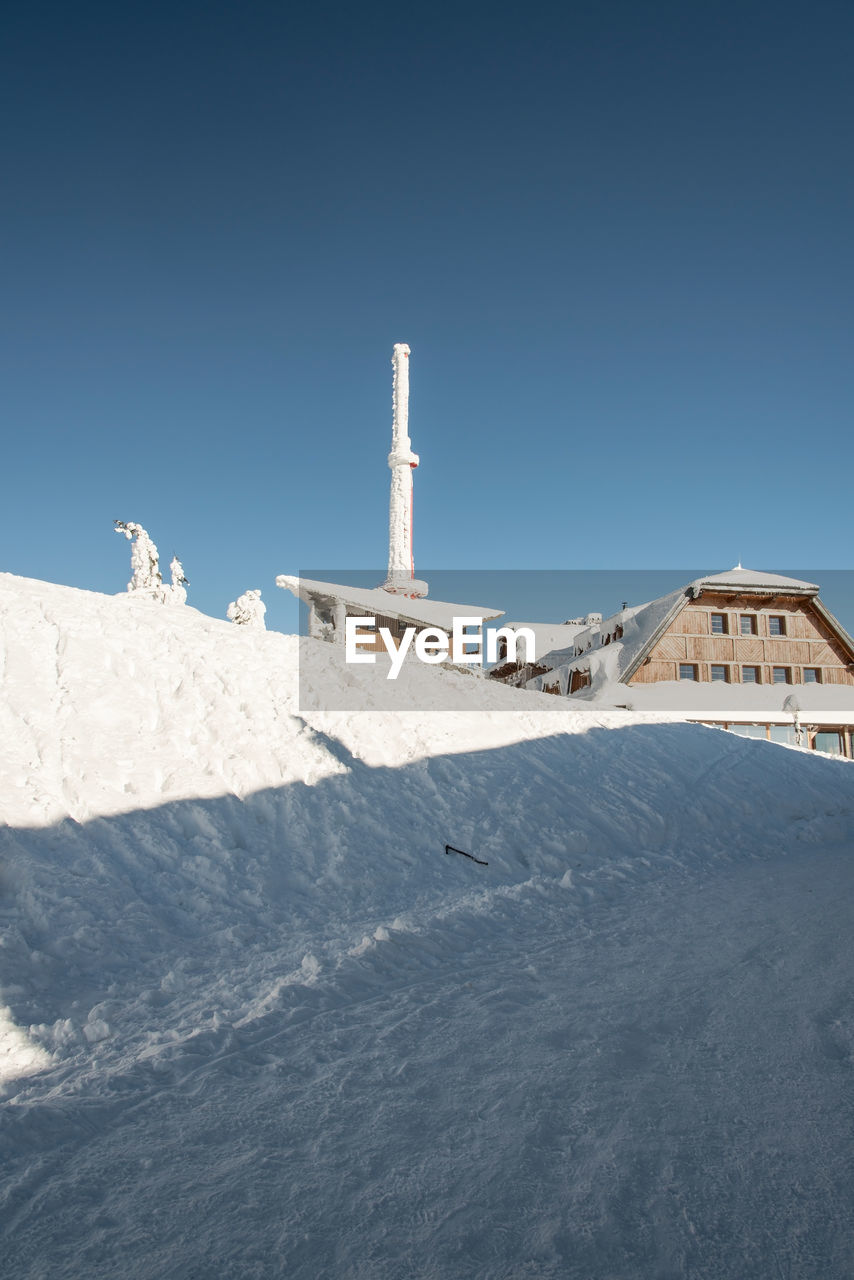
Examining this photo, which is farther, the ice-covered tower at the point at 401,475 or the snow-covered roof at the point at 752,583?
the ice-covered tower at the point at 401,475

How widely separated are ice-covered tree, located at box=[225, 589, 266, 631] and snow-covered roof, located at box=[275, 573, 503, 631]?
3.43 meters

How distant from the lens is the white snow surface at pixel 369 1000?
8.02 feet

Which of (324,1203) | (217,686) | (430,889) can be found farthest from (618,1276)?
(217,686)

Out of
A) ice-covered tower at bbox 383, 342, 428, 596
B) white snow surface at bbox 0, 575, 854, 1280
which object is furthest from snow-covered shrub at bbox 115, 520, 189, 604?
white snow surface at bbox 0, 575, 854, 1280

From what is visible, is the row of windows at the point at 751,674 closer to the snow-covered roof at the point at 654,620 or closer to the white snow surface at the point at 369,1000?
the snow-covered roof at the point at 654,620

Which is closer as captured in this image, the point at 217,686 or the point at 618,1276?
the point at 618,1276

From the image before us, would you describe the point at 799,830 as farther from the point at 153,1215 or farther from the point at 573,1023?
the point at 153,1215

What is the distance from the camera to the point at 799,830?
1159cm

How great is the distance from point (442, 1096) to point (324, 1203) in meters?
0.86

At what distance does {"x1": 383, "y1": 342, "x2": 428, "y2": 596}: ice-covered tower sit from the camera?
4641 cm

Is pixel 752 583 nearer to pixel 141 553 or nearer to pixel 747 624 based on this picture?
pixel 747 624

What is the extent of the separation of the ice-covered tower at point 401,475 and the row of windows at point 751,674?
20.0 metres

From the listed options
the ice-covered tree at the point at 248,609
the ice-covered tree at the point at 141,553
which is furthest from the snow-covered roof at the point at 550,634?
the ice-covered tree at the point at 141,553

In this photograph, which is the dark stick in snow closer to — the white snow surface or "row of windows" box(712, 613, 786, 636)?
the white snow surface
